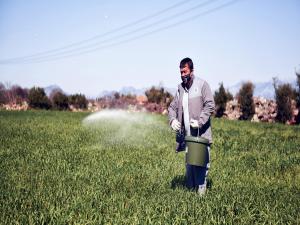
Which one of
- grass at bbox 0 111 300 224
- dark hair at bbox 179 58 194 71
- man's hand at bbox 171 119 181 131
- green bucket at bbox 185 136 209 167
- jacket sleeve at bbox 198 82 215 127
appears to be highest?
dark hair at bbox 179 58 194 71

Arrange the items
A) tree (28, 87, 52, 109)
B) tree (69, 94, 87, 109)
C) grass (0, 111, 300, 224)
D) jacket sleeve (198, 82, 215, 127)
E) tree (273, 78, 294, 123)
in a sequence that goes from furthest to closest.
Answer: tree (69, 94, 87, 109), tree (28, 87, 52, 109), tree (273, 78, 294, 123), jacket sleeve (198, 82, 215, 127), grass (0, 111, 300, 224)

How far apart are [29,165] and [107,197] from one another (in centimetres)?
273

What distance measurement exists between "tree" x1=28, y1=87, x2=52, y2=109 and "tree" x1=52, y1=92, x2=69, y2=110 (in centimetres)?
61

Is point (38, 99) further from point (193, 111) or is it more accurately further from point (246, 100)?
point (193, 111)

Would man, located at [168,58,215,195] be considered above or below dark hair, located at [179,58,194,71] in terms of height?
below

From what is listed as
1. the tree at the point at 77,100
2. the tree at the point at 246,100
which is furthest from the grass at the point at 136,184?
the tree at the point at 77,100

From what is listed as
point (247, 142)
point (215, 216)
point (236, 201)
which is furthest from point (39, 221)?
point (247, 142)

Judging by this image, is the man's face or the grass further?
the man's face

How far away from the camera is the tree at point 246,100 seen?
81.7ft

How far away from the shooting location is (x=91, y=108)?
34094mm

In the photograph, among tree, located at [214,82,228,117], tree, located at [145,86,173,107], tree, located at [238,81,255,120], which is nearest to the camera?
tree, located at [238,81,255,120]

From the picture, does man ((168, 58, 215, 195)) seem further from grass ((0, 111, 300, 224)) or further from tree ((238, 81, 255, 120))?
tree ((238, 81, 255, 120))

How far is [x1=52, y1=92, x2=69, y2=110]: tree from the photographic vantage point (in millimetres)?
32844

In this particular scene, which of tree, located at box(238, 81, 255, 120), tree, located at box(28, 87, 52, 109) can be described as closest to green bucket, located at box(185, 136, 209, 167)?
tree, located at box(238, 81, 255, 120)
